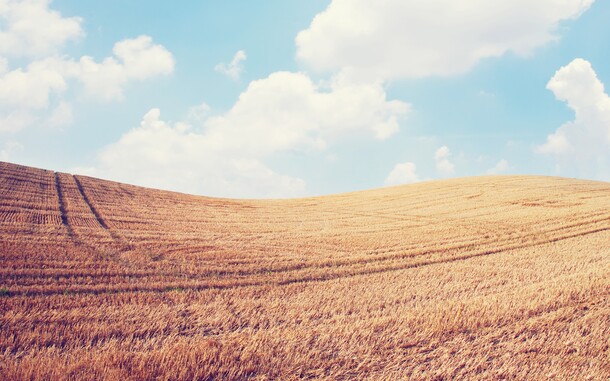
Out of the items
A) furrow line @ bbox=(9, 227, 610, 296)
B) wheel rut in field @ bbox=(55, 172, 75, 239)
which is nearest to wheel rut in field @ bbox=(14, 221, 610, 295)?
furrow line @ bbox=(9, 227, 610, 296)

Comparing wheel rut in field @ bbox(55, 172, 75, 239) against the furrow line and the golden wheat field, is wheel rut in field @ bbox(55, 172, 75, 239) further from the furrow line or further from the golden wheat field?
the furrow line

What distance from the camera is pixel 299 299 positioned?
9.64 metres

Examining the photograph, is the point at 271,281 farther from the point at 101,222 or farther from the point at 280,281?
the point at 101,222

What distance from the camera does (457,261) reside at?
14711mm

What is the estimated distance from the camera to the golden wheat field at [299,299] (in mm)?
5957

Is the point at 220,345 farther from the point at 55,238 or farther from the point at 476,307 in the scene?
the point at 55,238

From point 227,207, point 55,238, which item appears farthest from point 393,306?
point 227,207

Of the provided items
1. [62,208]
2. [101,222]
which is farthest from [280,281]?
[62,208]

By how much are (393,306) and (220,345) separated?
13.7 ft

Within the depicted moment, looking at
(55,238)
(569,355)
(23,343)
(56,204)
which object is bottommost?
(569,355)

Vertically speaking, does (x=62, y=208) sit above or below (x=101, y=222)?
above

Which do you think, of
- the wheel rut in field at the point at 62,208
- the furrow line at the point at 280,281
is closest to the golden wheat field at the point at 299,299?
the furrow line at the point at 280,281

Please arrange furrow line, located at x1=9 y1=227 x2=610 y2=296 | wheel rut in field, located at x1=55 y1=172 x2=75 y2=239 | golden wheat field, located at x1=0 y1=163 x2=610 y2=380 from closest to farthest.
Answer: golden wheat field, located at x1=0 y1=163 x2=610 y2=380 → furrow line, located at x1=9 y1=227 x2=610 y2=296 → wheel rut in field, located at x1=55 y1=172 x2=75 y2=239

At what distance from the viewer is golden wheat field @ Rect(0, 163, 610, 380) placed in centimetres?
596
